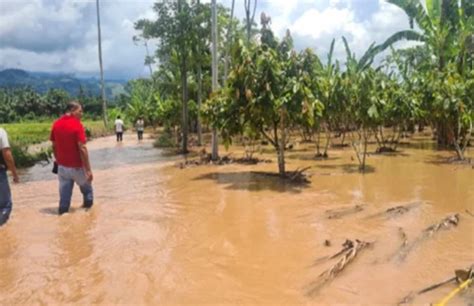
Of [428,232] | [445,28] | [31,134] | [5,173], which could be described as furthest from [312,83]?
[31,134]

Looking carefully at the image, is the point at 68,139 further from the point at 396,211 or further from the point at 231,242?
the point at 396,211

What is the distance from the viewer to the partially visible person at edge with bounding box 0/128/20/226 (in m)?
7.24

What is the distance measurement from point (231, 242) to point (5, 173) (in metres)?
3.69

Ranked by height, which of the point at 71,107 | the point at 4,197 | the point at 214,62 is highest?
the point at 214,62

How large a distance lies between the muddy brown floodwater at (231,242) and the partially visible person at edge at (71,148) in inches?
29.0

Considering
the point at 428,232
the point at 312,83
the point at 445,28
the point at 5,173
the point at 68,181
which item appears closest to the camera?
the point at 428,232

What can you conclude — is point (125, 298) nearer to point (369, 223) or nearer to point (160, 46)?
point (369, 223)

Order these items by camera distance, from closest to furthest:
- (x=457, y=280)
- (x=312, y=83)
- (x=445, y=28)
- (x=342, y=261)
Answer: (x=457, y=280) < (x=342, y=261) < (x=312, y=83) < (x=445, y=28)

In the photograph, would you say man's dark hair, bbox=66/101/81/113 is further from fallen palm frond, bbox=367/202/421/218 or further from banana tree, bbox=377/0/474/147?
banana tree, bbox=377/0/474/147

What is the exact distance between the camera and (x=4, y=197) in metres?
7.54

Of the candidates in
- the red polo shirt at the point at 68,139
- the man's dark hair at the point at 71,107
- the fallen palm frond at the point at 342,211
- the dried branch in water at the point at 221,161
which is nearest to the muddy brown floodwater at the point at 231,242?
the fallen palm frond at the point at 342,211

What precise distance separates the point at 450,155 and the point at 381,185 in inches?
300

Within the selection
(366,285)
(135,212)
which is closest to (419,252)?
(366,285)

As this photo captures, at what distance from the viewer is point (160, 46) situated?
22.0m
